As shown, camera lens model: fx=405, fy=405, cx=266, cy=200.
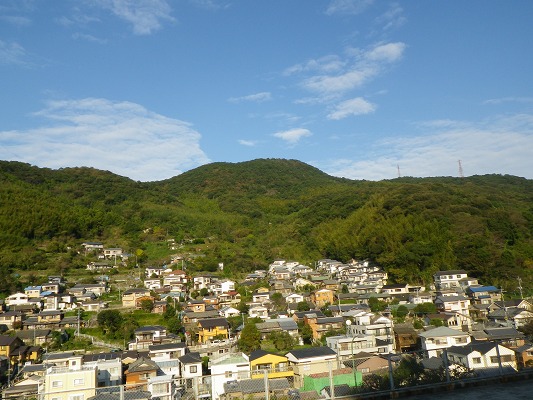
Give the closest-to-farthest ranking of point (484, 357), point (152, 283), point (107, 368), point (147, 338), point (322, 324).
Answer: point (484, 357), point (107, 368), point (147, 338), point (322, 324), point (152, 283)

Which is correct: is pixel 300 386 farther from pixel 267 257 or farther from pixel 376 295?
pixel 267 257

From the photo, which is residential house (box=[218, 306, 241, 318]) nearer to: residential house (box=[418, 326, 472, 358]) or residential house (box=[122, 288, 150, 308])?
residential house (box=[122, 288, 150, 308])

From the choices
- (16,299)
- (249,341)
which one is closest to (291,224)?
(16,299)

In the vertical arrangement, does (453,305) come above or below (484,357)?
below

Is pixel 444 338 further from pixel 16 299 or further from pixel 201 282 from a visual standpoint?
pixel 16 299

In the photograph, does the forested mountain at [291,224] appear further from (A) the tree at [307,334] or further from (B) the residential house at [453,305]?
(A) the tree at [307,334]

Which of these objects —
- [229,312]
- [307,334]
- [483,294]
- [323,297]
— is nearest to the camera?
[307,334]
